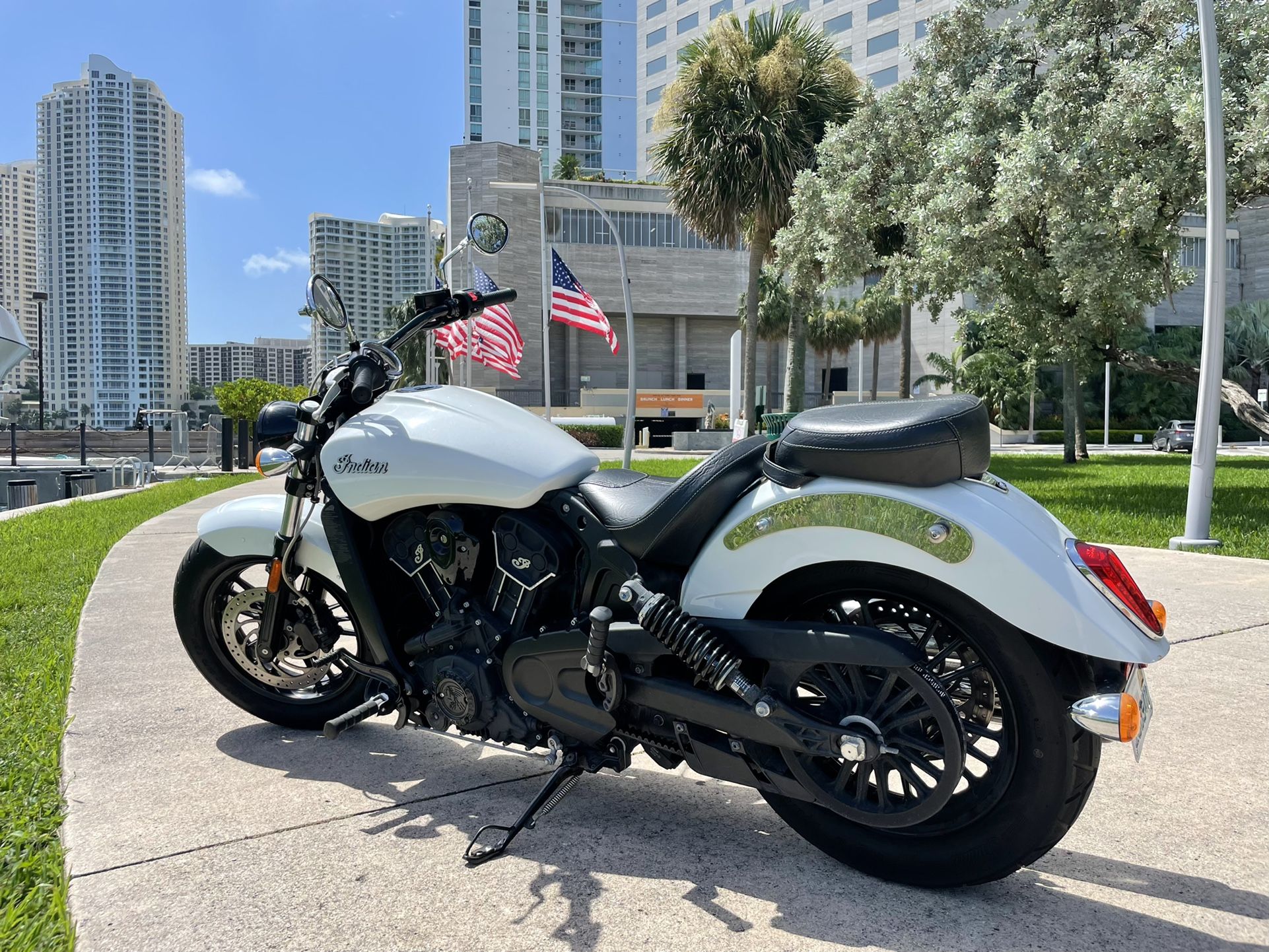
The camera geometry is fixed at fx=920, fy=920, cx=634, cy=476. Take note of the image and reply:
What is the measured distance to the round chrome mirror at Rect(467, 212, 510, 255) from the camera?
3.52 meters

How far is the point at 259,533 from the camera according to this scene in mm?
3141

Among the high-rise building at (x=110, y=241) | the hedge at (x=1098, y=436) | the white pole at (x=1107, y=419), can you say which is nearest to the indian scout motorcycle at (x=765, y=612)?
the white pole at (x=1107, y=419)

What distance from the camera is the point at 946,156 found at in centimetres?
1193

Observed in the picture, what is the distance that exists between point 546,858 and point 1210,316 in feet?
27.6

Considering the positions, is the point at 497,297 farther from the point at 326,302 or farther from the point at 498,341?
the point at 498,341

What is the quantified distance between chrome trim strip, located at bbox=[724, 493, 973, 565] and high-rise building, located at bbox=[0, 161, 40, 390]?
3262 inches

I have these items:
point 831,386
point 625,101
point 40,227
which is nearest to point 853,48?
point 831,386

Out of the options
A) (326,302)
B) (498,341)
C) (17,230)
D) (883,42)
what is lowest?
(326,302)

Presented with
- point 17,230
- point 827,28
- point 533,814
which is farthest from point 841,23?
point 533,814

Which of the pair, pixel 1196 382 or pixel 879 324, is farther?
pixel 879 324

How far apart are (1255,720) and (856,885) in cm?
218

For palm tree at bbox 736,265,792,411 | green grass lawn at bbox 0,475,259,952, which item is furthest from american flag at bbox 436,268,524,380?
palm tree at bbox 736,265,792,411

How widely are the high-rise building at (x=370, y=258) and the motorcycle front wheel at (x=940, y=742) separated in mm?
3973

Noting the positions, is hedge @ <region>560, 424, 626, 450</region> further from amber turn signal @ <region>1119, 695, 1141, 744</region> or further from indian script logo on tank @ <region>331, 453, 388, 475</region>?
amber turn signal @ <region>1119, 695, 1141, 744</region>
